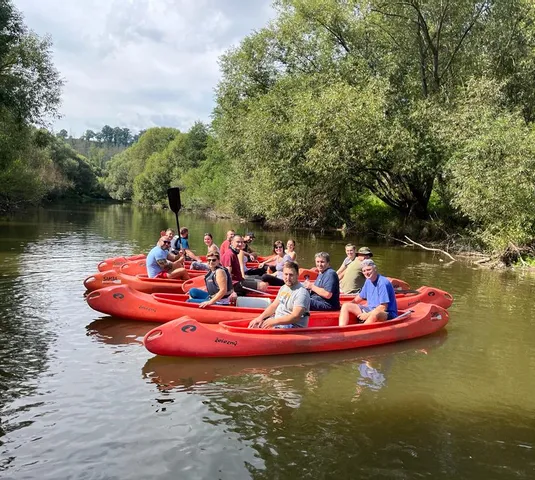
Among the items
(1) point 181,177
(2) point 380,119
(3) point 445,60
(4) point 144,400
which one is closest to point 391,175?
(2) point 380,119

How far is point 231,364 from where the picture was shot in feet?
22.9

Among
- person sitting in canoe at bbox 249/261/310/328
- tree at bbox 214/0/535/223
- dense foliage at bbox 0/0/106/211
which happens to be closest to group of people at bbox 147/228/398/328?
person sitting in canoe at bbox 249/261/310/328

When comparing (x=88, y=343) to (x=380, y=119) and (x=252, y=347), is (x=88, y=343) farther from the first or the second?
(x=380, y=119)

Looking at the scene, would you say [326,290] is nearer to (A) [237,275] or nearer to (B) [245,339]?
(B) [245,339]

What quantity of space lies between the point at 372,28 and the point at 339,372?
21.1 m

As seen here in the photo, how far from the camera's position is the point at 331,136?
821 inches

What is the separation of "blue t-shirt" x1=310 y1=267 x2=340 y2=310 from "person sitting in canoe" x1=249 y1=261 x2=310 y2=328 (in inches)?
34.4

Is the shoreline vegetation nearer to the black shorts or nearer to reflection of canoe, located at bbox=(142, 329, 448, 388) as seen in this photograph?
the black shorts

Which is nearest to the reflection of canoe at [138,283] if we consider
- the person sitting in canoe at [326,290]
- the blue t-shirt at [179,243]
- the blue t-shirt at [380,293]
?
the blue t-shirt at [179,243]

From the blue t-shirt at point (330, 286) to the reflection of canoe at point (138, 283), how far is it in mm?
3685

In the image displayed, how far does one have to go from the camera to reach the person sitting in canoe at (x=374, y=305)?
26.0 feet

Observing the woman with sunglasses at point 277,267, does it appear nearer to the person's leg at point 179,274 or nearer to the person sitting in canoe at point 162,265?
the person's leg at point 179,274

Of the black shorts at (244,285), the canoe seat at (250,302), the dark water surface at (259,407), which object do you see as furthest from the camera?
the black shorts at (244,285)

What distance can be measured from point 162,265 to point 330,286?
4.47 meters
